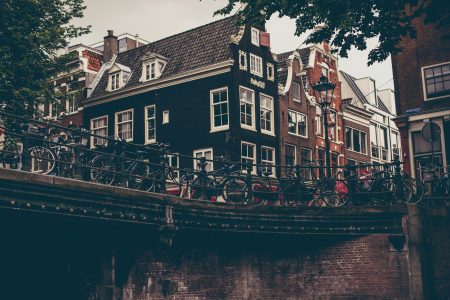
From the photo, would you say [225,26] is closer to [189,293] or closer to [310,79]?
[310,79]

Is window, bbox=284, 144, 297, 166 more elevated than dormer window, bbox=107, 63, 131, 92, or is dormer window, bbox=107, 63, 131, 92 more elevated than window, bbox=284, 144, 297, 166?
dormer window, bbox=107, 63, 131, 92

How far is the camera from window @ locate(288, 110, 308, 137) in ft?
114

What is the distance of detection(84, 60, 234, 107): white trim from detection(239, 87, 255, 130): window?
1551 mm

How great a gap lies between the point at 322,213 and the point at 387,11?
5522 millimetres

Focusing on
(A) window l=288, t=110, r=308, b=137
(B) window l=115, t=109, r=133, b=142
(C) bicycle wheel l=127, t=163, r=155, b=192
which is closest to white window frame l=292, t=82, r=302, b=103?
(A) window l=288, t=110, r=308, b=137

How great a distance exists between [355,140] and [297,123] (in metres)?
7.96

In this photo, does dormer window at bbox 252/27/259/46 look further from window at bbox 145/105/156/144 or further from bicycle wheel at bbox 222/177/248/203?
bicycle wheel at bbox 222/177/248/203

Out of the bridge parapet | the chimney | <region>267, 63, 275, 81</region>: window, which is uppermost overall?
the chimney

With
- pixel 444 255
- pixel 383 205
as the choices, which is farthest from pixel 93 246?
pixel 444 255

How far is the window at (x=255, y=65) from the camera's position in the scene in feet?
107

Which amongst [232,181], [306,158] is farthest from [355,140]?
[232,181]

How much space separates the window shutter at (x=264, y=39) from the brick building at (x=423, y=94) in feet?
31.2

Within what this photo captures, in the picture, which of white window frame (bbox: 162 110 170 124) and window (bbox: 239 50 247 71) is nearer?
window (bbox: 239 50 247 71)

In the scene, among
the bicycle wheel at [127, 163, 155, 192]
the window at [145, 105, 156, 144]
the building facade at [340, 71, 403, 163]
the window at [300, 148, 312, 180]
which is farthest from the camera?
the building facade at [340, 71, 403, 163]
